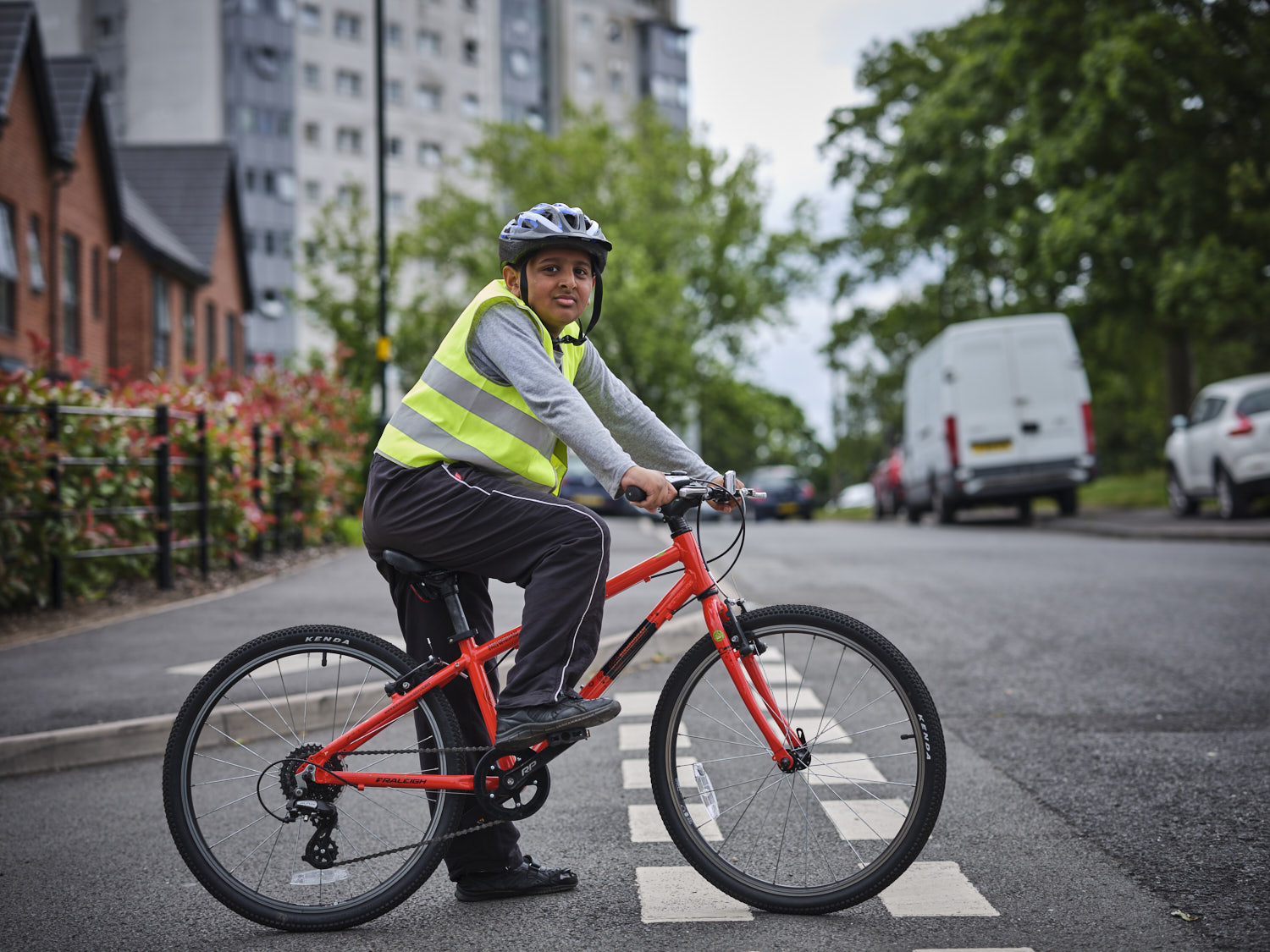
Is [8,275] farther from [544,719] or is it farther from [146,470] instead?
[544,719]

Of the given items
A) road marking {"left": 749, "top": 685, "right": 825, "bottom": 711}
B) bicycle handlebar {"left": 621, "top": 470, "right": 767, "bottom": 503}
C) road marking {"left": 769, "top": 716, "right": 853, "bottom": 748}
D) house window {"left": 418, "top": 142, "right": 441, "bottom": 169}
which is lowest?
road marking {"left": 769, "top": 716, "right": 853, "bottom": 748}

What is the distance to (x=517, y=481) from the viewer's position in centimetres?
363

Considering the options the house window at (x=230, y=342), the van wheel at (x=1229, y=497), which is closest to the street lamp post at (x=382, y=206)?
the van wheel at (x=1229, y=497)

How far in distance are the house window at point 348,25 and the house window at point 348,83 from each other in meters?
1.95

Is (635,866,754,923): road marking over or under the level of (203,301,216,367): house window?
under

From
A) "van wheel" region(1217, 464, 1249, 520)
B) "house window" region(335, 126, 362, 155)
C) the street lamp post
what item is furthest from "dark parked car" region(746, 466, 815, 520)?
"house window" region(335, 126, 362, 155)

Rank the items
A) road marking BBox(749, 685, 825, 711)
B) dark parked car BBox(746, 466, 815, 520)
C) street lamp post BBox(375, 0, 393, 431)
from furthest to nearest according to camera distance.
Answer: dark parked car BBox(746, 466, 815, 520)
street lamp post BBox(375, 0, 393, 431)
road marking BBox(749, 685, 825, 711)

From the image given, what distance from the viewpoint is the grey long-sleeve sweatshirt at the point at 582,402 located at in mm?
3416

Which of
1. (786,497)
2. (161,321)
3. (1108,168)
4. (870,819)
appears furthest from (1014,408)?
(161,321)

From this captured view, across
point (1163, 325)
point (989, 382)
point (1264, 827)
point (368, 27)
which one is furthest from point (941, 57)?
point (368, 27)

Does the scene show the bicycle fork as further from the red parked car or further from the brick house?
the red parked car

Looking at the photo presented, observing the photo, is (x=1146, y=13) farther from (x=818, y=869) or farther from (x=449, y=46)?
(x=449, y=46)

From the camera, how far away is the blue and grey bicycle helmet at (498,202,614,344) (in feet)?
11.8

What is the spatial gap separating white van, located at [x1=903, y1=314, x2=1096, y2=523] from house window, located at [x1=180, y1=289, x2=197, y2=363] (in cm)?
2088
